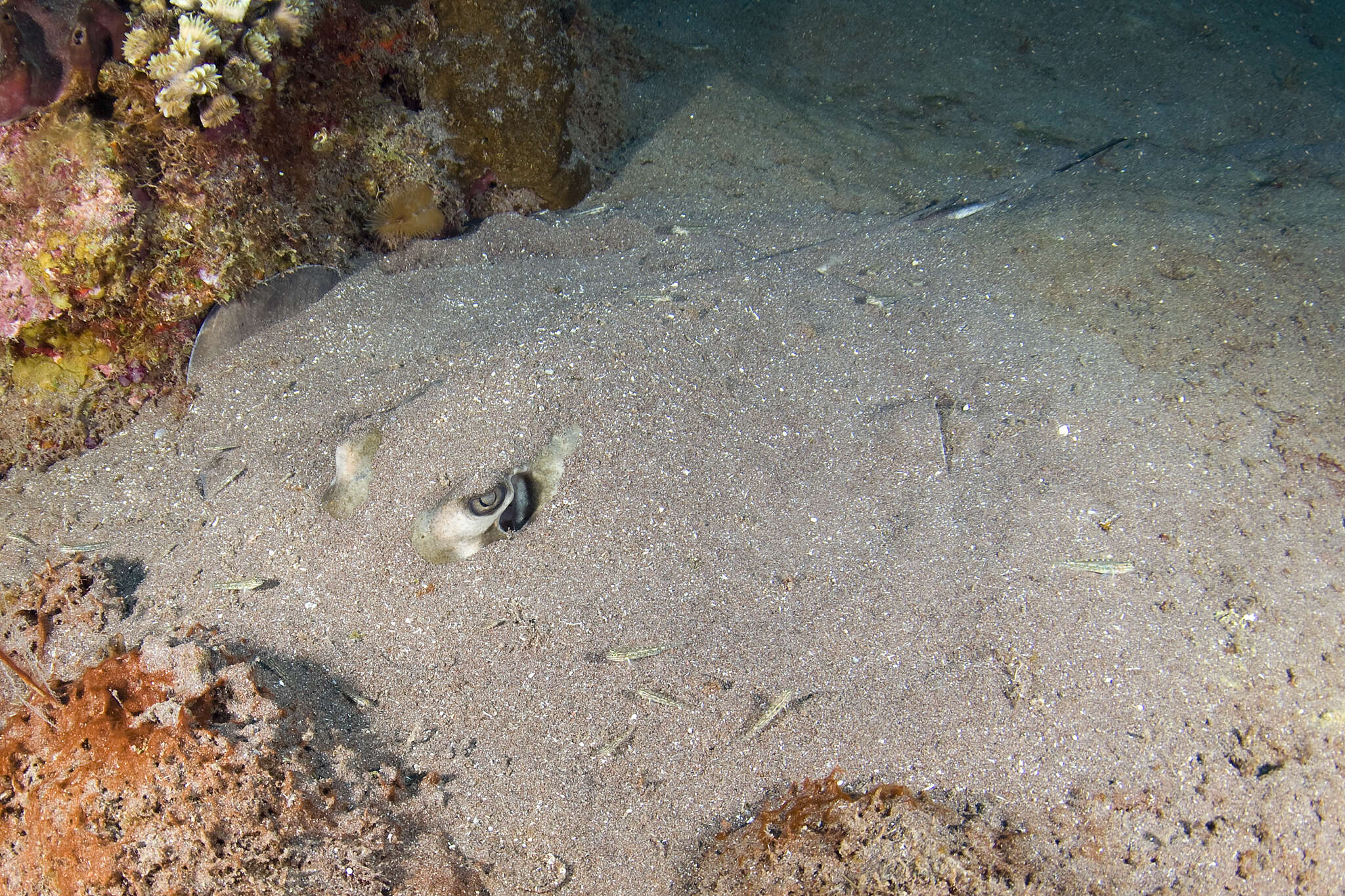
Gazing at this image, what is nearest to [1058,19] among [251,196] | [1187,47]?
[1187,47]

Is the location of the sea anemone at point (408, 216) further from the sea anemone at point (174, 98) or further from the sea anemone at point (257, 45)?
the sea anemone at point (174, 98)

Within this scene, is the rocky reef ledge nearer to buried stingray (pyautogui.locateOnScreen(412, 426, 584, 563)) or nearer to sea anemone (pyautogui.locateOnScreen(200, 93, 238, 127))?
sea anemone (pyautogui.locateOnScreen(200, 93, 238, 127))

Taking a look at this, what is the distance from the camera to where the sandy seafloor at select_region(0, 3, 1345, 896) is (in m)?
2.37

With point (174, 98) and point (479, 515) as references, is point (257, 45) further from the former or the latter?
point (479, 515)

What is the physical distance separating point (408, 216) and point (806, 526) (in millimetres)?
3359

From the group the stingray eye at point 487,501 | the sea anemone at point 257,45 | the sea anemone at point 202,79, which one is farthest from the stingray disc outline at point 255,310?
the stingray eye at point 487,501

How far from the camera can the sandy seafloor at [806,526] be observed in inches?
93.1

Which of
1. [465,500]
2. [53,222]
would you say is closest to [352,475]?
[465,500]

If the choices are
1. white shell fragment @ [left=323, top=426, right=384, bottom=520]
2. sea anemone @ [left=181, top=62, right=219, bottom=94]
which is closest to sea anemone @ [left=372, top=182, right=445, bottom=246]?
sea anemone @ [left=181, top=62, right=219, bottom=94]

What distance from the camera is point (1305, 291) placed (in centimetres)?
404

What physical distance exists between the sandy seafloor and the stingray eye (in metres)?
0.18

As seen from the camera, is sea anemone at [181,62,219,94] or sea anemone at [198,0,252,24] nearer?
sea anemone at [181,62,219,94]

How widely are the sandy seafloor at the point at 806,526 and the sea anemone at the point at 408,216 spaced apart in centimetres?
15

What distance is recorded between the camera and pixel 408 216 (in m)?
4.18
